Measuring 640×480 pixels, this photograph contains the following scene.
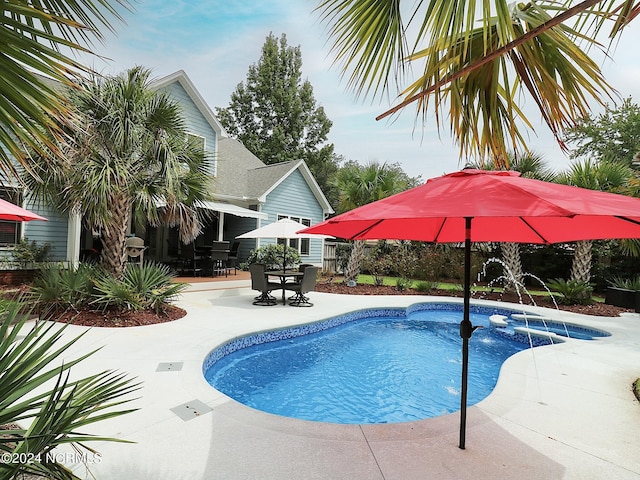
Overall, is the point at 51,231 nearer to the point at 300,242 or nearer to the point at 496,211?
the point at 300,242

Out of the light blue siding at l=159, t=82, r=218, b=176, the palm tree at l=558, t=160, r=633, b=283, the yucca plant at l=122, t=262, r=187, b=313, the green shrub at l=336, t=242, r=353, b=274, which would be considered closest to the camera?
the yucca plant at l=122, t=262, r=187, b=313

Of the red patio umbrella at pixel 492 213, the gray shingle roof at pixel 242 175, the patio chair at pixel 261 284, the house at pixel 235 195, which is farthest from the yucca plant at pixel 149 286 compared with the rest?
the gray shingle roof at pixel 242 175

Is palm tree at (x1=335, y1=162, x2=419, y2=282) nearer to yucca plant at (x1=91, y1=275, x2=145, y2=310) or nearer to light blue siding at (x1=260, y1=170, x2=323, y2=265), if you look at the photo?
light blue siding at (x1=260, y1=170, x2=323, y2=265)

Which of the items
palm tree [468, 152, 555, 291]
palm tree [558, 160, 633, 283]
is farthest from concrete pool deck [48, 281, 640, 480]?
palm tree [468, 152, 555, 291]

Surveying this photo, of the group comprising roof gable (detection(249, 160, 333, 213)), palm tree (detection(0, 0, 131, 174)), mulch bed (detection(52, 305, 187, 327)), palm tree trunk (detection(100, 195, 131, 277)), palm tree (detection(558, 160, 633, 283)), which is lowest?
mulch bed (detection(52, 305, 187, 327))

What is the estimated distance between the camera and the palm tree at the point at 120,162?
7.62m

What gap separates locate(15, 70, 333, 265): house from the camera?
16328 mm

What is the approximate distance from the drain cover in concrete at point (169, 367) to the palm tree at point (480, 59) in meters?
4.64

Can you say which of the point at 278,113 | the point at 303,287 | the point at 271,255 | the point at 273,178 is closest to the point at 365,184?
the point at 271,255

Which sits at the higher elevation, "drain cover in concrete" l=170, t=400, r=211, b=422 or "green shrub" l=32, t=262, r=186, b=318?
"green shrub" l=32, t=262, r=186, b=318

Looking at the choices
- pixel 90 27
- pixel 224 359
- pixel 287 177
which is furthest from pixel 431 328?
pixel 287 177

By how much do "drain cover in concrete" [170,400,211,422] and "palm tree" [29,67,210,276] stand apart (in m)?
5.32

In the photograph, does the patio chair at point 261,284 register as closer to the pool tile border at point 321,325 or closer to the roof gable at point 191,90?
the pool tile border at point 321,325

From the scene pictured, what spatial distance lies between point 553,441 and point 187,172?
362 inches
